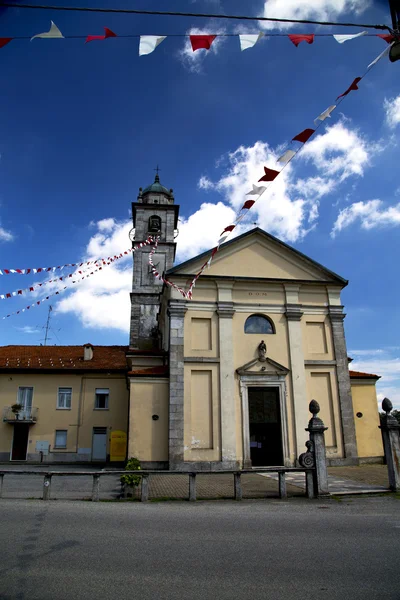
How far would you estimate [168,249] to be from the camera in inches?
1206

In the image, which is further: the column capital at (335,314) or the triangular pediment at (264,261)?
the column capital at (335,314)

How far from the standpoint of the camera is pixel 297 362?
18391 mm

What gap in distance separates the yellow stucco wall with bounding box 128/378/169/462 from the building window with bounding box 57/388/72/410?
9.38m

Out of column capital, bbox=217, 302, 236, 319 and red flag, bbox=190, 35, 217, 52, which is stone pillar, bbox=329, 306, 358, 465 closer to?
column capital, bbox=217, 302, 236, 319

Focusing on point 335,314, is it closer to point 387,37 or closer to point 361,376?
point 361,376

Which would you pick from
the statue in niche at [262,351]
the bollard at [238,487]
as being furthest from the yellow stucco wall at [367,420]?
the bollard at [238,487]

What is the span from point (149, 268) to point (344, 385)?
652 inches

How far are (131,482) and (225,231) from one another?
6616 mm

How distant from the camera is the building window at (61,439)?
79.4 feet

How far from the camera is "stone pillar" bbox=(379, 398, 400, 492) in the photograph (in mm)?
11047

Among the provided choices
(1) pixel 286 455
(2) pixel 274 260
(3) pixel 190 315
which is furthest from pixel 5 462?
(2) pixel 274 260

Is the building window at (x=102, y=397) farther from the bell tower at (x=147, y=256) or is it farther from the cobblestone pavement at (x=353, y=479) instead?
the cobblestone pavement at (x=353, y=479)

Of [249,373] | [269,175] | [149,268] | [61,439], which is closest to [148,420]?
[249,373]

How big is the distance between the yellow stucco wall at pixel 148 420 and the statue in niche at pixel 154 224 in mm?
15626
